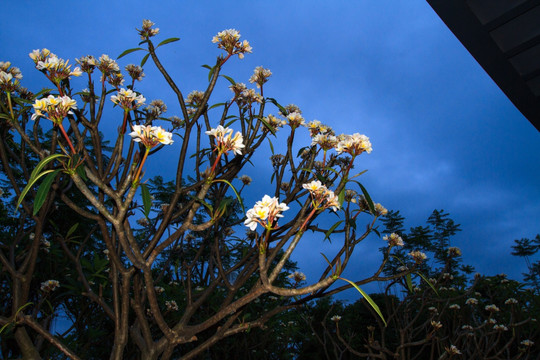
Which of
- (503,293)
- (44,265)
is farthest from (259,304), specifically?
(503,293)

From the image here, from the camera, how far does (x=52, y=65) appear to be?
3.73 ft

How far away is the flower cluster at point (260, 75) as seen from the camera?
1.65 m

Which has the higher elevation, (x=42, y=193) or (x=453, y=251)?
(x=453, y=251)

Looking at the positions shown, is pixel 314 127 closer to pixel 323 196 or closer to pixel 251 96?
pixel 251 96

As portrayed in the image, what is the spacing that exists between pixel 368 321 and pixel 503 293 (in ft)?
6.99

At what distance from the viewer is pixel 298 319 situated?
15.6ft

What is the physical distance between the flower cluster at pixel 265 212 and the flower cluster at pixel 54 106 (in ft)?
2.08

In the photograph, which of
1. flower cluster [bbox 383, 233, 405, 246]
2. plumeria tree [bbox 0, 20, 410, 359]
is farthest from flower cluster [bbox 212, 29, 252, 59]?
flower cluster [bbox 383, 233, 405, 246]

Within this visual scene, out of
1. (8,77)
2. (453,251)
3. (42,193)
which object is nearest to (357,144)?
(42,193)

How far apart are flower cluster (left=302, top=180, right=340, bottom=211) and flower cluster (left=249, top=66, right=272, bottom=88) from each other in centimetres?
82

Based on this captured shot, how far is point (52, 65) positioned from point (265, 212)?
3.01 feet

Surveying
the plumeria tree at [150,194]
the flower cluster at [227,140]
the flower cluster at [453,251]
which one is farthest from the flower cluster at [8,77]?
the flower cluster at [453,251]

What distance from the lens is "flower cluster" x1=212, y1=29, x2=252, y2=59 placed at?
131 centimetres

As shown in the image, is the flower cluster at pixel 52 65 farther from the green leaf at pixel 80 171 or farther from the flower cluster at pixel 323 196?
the flower cluster at pixel 323 196
